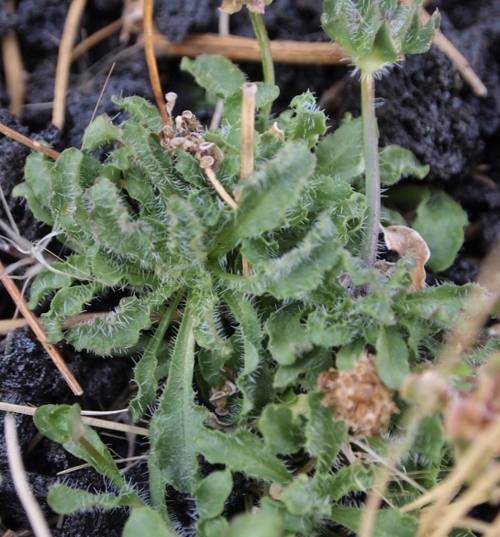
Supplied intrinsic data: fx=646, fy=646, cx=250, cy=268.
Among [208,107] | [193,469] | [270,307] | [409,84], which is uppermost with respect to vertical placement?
[409,84]

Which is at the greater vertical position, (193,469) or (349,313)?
(349,313)

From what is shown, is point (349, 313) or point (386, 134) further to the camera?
point (386, 134)

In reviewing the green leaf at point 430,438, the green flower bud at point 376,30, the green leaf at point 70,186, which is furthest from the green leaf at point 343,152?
the green leaf at point 430,438

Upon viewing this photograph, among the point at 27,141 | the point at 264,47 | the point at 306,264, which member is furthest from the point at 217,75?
the point at 306,264

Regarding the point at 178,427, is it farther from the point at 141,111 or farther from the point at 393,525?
the point at 141,111

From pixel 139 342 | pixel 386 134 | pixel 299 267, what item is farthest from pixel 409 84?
pixel 139 342

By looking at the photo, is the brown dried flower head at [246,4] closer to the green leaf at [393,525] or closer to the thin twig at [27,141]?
the thin twig at [27,141]

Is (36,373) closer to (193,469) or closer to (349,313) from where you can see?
(193,469)
